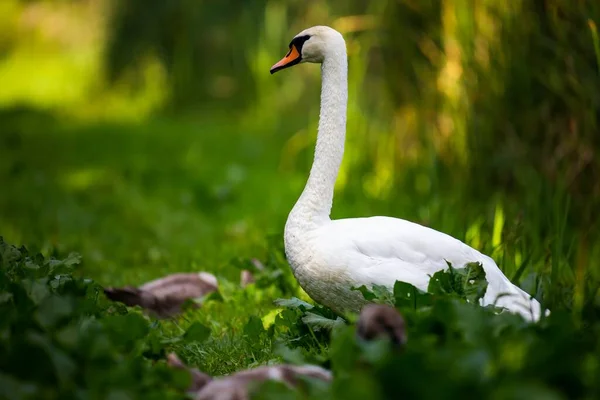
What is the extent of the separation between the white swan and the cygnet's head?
593 mm

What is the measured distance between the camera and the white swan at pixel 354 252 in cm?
307

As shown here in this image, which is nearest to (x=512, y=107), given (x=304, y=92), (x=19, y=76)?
(x=304, y=92)

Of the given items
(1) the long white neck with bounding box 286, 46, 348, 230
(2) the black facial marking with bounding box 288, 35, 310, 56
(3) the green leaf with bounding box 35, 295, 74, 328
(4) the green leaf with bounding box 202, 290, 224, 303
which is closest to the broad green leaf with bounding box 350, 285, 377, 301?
(1) the long white neck with bounding box 286, 46, 348, 230

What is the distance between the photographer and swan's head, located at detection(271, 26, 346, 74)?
3.43 metres

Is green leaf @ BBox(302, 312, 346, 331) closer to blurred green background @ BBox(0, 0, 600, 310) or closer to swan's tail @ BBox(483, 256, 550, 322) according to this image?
swan's tail @ BBox(483, 256, 550, 322)

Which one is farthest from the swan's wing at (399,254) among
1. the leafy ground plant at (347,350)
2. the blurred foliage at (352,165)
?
the blurred foliage at (352,165)

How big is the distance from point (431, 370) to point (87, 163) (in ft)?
20.9

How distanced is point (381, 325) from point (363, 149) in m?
3.97

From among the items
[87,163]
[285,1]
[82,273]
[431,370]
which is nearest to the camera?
[431,370]

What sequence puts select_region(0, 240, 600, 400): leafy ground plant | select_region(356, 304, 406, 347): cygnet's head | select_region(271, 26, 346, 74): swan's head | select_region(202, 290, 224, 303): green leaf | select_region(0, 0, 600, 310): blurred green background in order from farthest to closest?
select_region(0, 0, 600, 310): blurred green background, select_region(202, 290, 224, 303): green leaf, select_region(271, 26, 346, 74): swan's head, select_region(356, 304, 406, 347): cygnet's head, select_region(0, 240, 600, 400): leafy ground plant

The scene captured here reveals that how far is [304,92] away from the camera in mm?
9914

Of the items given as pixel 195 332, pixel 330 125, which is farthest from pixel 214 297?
pixel 195 332

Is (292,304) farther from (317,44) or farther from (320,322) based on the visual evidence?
(317,44)

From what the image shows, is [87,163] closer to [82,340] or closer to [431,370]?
[82,340]
